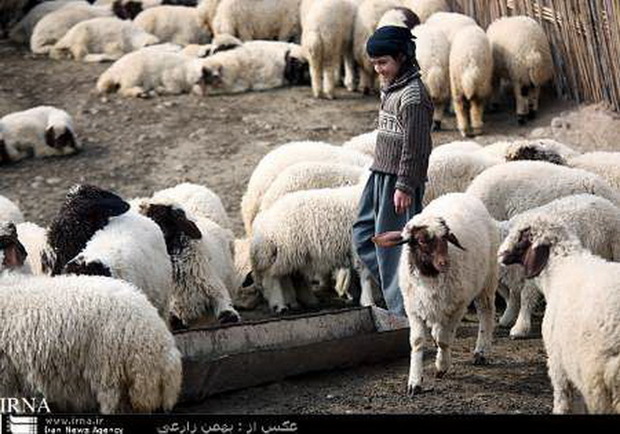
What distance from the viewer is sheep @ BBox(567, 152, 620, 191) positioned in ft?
35.0

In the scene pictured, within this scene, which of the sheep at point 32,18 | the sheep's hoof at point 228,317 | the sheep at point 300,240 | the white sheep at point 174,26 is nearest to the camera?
the sheep's hoof at point 228,317

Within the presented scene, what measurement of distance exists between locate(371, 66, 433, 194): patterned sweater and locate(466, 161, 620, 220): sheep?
4.11ft

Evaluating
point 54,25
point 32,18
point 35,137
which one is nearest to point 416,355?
point 35,137

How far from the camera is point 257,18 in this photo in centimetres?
1747

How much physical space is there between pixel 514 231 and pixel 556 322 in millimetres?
795

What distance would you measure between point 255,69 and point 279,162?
16.0ft

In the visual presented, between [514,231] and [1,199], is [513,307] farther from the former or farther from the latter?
[1,199]

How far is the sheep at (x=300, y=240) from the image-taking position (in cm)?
1017

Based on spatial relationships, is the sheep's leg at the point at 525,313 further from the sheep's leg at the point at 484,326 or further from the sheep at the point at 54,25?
the sheep at the point at 54,25

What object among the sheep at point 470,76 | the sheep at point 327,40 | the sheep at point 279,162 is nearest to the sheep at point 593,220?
the sheep at point 279,162

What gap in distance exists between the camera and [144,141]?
48.0 ft

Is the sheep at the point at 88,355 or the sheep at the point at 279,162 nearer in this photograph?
the sheep at the point at 88,355

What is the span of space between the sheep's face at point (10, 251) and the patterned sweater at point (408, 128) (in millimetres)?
2454

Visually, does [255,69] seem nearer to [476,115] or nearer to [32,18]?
[476,115]
